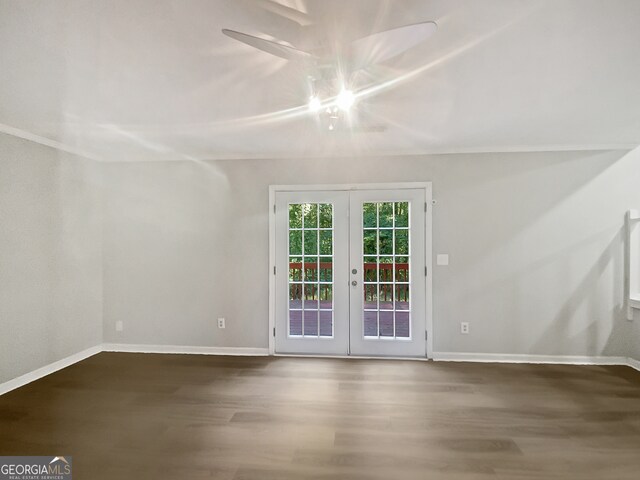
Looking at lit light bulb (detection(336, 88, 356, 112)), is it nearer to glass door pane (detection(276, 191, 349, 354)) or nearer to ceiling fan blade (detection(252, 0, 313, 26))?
ceiling fan blade (detection(252, 0, 313, 26))

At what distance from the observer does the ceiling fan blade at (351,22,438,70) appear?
1.41 m

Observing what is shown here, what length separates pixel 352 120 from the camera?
3.11 meters

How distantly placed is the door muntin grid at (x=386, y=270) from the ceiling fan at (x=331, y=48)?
222 centimetres

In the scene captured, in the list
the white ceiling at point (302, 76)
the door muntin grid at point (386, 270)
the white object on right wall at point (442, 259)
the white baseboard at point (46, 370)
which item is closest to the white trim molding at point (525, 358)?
the door muntin grid at point (386, 270)

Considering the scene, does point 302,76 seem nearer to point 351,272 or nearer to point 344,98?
point 344,98

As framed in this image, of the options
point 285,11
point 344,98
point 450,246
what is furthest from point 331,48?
point 450,246

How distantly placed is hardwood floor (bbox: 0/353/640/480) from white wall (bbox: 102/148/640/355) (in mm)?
479

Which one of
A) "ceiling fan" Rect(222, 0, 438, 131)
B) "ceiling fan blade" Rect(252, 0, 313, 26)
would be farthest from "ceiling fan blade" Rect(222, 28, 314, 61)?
"ceiling fan blade" Rect(252, 0, 313, 26)

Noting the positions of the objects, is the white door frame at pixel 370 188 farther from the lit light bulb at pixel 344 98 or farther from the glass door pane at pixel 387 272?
the lit light bulb at pixel 344 98

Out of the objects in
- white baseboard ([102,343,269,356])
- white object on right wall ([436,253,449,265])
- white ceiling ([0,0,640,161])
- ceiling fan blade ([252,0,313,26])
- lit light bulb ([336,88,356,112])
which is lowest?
white baseboard ([102,343,269,356])

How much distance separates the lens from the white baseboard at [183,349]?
424cm

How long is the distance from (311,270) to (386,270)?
0.88 metres

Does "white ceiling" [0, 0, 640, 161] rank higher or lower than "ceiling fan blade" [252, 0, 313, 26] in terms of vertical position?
higher

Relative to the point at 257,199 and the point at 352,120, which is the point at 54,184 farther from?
the point at 352,120
